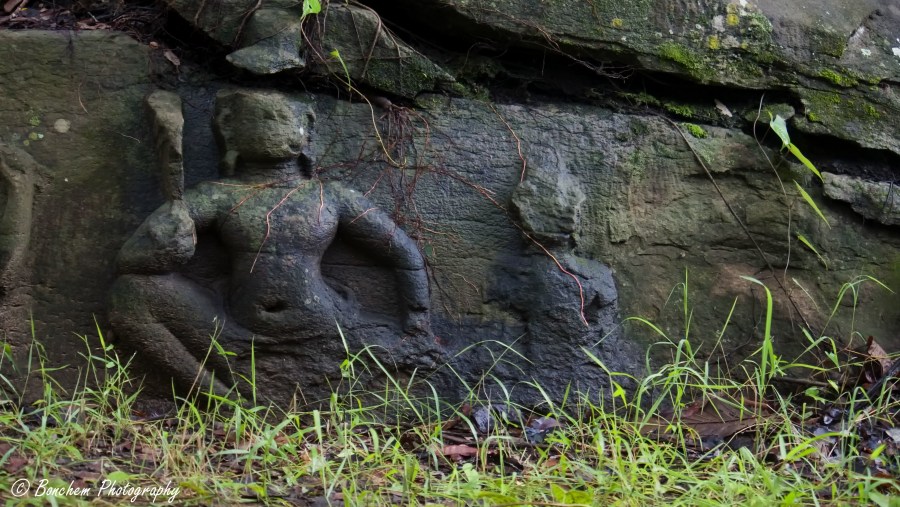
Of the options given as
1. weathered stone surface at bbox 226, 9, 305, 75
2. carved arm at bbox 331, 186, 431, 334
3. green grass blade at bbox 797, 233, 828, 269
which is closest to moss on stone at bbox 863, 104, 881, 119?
green grass blade at bbox 797, 233, 828, 269

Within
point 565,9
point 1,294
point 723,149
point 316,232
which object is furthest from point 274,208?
point 723,149

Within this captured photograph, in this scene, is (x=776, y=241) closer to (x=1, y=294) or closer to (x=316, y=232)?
(x=316, y=232)

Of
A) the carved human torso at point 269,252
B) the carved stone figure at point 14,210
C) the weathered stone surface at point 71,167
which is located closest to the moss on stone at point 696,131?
the carved human torso at point 269,252

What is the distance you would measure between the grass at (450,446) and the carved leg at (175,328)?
0.10 m

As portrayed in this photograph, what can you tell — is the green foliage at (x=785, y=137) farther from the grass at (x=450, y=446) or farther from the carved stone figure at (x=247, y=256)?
the carved stone figure at (x=247, y=256)

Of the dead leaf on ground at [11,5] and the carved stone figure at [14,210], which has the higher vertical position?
the dead leaf on ground at [11,5]

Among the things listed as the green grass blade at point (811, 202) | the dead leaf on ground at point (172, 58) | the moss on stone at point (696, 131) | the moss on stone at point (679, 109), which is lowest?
the green grass blade at point (811, 202)

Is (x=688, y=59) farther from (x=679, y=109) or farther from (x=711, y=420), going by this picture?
(x=711, y=420)

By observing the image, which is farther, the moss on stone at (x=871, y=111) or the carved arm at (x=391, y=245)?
the moss on stone at (x=871, y=111)

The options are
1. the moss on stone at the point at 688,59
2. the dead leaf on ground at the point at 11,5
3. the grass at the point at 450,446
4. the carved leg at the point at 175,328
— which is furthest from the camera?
the moss on stone at the point at 688,59

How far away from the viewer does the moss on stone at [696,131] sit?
3.74 metres

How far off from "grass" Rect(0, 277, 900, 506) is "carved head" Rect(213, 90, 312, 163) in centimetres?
76

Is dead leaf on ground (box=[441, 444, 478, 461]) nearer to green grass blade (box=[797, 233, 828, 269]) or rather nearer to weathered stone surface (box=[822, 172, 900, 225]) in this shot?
green grass blade (box=[797, 233, 828, 269])

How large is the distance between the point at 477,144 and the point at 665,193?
29.8 inches
